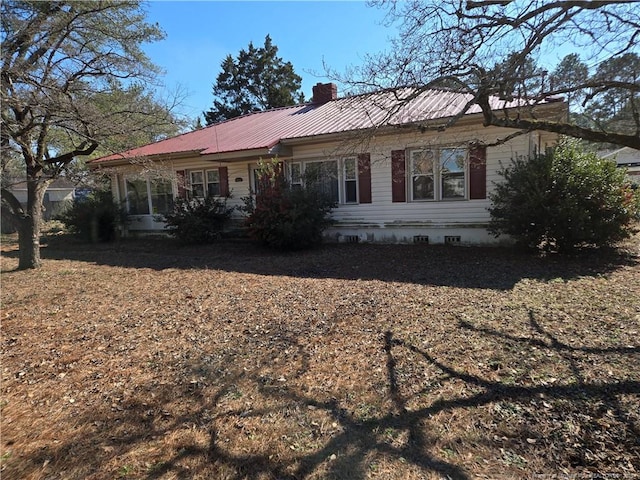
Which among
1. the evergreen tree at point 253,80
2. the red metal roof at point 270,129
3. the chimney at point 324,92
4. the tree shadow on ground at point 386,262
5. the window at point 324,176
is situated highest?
the evergreen tree at point 253,80

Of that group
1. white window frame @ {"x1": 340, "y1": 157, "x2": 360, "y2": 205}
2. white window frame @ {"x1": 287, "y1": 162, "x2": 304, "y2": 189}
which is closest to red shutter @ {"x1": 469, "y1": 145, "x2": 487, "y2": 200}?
white window frame @ {"x1": 340, "y1": 157, "x2": 360, "y2": 205}

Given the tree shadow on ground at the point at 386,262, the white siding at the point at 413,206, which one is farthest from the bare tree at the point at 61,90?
the white siding at the point at 413,206

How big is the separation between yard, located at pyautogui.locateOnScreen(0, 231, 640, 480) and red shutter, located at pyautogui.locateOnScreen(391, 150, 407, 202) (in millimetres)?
4533

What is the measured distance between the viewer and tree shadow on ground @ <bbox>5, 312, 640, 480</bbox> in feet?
8.02

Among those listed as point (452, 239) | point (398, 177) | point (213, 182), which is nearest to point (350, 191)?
point (398, 177)

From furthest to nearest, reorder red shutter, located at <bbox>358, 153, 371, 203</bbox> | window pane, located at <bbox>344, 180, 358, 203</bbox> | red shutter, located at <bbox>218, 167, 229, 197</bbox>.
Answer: red shutter, located at <bbox>218, 167, 229, 197</bbox> < window pane, located at <bbox>344, 180, 358, 203</bbox> < red shutter, located at <bbox>358, 153, 371, 203</bbox>

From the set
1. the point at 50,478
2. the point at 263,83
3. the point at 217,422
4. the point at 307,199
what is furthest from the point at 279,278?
the point at 263,83

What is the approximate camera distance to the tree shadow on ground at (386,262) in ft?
23.5

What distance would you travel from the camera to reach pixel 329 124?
12.2m

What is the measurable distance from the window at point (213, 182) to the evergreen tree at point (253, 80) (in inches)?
1038

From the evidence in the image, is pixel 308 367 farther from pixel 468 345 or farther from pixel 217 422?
pixel 468 345

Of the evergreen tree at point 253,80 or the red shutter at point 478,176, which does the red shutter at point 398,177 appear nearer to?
the red shutter at point 478,176

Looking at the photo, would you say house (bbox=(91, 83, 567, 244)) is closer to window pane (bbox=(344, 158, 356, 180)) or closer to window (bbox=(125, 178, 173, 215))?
window pane (bbox=(344, 158, 356, 180))

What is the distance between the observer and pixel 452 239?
420 inches
